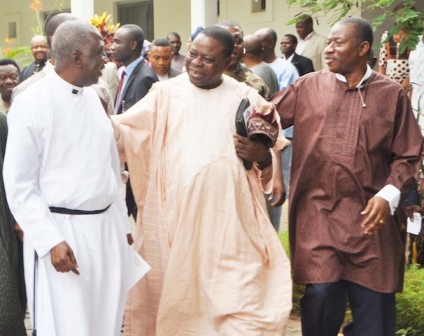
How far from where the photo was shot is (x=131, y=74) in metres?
7.58

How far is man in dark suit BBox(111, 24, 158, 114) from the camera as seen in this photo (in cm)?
744

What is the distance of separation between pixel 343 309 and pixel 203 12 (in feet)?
→ 34.8

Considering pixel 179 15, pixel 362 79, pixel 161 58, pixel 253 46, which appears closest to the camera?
pixel 362 79

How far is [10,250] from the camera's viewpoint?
490 centimetres

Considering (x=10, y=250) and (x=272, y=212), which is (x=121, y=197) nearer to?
(x=10, y=250)

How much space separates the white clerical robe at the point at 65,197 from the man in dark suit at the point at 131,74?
104 inches

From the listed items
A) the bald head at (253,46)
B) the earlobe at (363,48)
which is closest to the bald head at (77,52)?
the earlobe at (363,48)

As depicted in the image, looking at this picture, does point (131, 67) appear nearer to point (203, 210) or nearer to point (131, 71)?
point (131, 71)

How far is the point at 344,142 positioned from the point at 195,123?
34.4 inches

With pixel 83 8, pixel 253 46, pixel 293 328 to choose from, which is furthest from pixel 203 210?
pixel 83 8

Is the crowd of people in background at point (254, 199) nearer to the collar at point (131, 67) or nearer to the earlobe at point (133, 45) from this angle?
the collar at point (131, 67)

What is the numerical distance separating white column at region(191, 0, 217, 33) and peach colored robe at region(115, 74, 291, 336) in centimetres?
1007

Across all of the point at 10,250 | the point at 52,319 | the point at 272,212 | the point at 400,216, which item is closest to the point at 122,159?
the point at 10,250

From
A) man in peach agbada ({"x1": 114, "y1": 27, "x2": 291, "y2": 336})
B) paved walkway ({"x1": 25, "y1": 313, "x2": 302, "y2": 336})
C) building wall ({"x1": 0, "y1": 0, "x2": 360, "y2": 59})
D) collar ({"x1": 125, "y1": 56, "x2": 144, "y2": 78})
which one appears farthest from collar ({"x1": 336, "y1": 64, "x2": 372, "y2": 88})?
building wall ({"x1": 0, "y1": 0, "x2": 360, "y2": 59})
